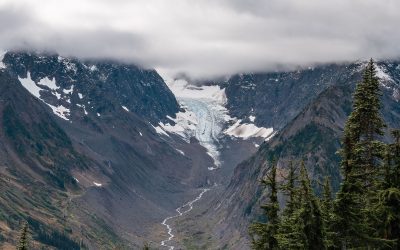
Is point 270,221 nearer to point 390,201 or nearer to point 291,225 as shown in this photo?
point 291,225

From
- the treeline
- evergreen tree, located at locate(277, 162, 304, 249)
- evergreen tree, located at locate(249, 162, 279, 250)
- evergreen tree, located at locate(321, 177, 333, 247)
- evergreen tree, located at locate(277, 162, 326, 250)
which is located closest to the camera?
evergreen tree, located at locate(277, 162, 326, 250)

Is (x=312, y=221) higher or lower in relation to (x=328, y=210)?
lower

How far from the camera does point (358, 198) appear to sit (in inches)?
2076

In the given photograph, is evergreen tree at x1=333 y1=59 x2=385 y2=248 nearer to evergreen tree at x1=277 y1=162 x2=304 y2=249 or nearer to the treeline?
the treeline

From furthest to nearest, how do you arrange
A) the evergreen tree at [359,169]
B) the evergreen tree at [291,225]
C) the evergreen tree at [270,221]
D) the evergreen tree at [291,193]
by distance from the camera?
the evergreen tree at [291,193] → the evergreen tree at [270,221] → the evergreen tree at [359,169] → the evergreen tree at [291,225]

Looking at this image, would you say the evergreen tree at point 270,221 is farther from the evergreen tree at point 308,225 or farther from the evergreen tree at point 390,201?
the evergreen tree at point 390,201

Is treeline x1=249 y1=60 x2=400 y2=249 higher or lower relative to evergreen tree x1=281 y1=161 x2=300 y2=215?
lower

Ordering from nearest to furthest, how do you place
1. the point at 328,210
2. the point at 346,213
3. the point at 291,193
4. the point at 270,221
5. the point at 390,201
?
1. the point at 390,201
2. the point at 346,213
3. the point at 328,210
4. the point at 270,221
5. the point at 291,193

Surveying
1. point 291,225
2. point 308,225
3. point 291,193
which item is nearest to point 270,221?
point 291,193

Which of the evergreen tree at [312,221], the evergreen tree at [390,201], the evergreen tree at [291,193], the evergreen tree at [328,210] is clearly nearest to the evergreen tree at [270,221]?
the evergreen tree at [291,193]

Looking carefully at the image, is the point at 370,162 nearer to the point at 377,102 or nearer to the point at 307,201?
the point at 377,102

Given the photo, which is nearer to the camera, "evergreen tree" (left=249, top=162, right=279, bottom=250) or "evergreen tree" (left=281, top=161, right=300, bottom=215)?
"evergreen tree" (left=249, top=162, right=279, bottom=250)

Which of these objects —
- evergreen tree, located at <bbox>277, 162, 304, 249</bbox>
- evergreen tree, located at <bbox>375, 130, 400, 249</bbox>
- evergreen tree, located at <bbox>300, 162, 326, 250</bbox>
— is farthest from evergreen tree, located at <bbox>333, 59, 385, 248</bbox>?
evergreen tree, located at <bbox>277, 162, 304, 249</bbox>

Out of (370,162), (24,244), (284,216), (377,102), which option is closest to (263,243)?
(284,216)
